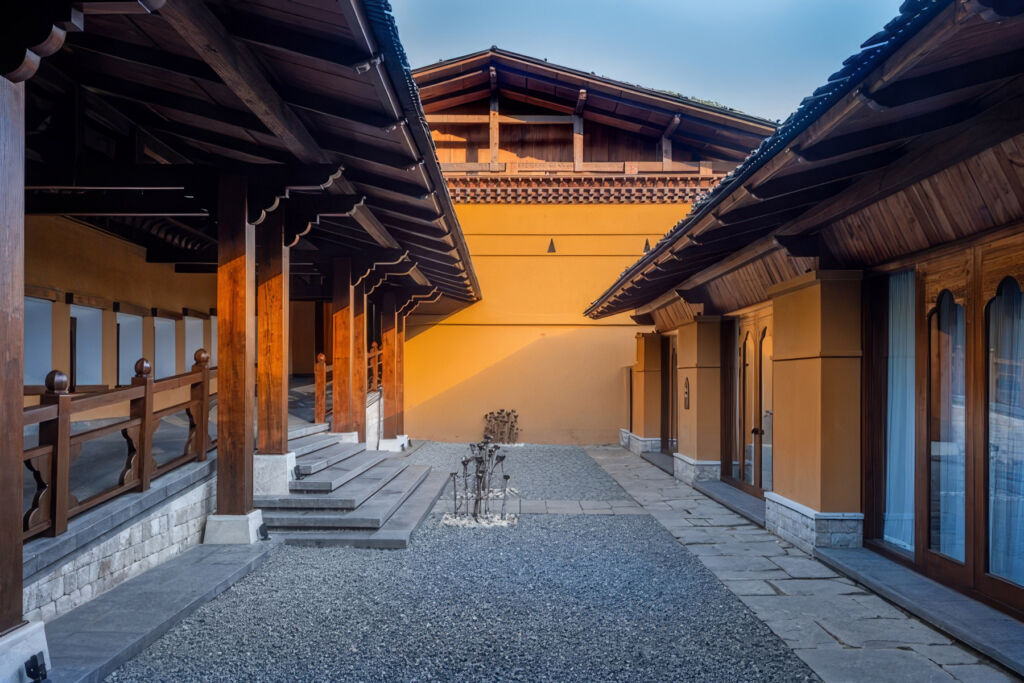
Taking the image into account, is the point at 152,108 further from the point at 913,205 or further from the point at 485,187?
the point at 485,187

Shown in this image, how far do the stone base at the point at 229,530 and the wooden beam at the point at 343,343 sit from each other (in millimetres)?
4091

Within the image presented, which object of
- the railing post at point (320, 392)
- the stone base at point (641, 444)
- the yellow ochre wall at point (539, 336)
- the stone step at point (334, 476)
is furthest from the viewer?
the yellow ochre wall at point (539, 336)

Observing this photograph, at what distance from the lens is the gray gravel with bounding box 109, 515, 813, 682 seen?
373 centimetres

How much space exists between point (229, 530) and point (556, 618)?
3.00 metres

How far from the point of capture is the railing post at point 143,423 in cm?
523

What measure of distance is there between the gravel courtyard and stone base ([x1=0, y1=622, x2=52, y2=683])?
22.0 inches

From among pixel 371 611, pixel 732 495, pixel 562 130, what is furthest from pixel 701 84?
pixel 371 611

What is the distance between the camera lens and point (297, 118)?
5.07 meters

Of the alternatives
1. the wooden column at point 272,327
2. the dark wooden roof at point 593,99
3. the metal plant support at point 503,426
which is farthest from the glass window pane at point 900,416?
the metal plant support at point 503,426

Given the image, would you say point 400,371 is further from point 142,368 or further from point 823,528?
point 823,528

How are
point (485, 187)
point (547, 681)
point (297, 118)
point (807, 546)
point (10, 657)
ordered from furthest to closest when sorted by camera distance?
point (485, 187), point (807, 546), point (297, 118), point (547, 681), point (10, 657)

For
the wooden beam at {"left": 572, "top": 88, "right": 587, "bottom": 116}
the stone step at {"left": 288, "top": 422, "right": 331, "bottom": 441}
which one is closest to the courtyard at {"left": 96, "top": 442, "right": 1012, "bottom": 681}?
the stone step at {"left": 288, "top": 422, "right": 331, "bottom": 441}

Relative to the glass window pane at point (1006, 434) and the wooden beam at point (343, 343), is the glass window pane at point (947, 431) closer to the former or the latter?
the glass window pane at point (1006, 434)

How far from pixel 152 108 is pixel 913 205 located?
556 cm
